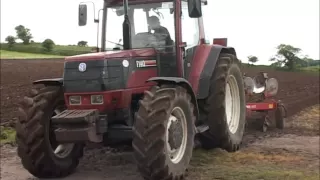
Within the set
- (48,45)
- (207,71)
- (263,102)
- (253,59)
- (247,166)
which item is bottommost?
(247,166)

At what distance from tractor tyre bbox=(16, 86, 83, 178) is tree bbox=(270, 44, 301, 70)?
116ft

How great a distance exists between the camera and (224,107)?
754cm

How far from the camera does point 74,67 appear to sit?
20.9ft

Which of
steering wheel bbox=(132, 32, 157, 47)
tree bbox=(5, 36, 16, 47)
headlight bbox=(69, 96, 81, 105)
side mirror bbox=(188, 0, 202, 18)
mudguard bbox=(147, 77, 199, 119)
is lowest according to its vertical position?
headlight bbox=(69, 96, 81, 105)

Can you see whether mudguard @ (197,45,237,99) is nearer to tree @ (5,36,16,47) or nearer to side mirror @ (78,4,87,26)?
side mirror @ (78,4,87,26)

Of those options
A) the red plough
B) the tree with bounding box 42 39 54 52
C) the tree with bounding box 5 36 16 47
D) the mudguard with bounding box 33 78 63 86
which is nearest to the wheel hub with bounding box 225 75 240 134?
the red plough

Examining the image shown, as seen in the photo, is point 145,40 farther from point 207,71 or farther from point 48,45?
point 48,45

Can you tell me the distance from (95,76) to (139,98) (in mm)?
819

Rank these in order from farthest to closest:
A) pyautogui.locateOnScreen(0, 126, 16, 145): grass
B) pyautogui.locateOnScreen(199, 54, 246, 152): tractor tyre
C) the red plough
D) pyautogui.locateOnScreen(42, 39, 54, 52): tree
Answer: pyautogui.locateOnScreen(42, 39, 54, 52): tree
the red plough
pyautogui.locateOnScreen(0, 126, 16, 145): grass
pyautogui.locateOnScreen(199, 54, 246, 152): tractor tyre

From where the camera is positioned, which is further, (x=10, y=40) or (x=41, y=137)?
(x=10, y=40)

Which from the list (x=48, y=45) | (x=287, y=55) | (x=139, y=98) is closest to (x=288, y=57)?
(x=287, y=55)

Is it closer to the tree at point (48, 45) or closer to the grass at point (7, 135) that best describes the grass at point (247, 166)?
the grass at point (7, 135)

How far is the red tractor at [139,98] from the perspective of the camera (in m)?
5.89

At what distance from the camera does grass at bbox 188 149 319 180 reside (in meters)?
6.44
